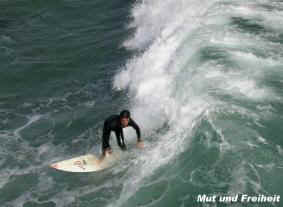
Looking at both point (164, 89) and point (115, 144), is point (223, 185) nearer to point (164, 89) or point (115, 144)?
point (115, 144)

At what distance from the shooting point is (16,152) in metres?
11.0

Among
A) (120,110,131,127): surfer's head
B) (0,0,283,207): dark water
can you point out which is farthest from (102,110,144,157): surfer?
(0,0,283,207): dark water

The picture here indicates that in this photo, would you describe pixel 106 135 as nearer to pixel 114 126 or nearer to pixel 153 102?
pixel 114 126

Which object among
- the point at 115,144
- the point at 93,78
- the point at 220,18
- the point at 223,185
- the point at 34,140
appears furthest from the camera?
the point at 220,18

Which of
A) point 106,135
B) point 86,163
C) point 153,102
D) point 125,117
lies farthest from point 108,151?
point 153,102

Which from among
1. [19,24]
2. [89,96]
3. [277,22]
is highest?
[19,24]

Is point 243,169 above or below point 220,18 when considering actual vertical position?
below

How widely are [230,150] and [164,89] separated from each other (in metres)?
4.25

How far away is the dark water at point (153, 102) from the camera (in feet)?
28.6

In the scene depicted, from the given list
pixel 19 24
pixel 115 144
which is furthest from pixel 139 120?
pixel 19 24

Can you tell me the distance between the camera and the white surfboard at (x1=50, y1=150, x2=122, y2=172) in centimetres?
956

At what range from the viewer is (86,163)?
9.70 meters

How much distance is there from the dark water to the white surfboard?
21 cm

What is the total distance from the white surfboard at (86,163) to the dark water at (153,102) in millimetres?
207
